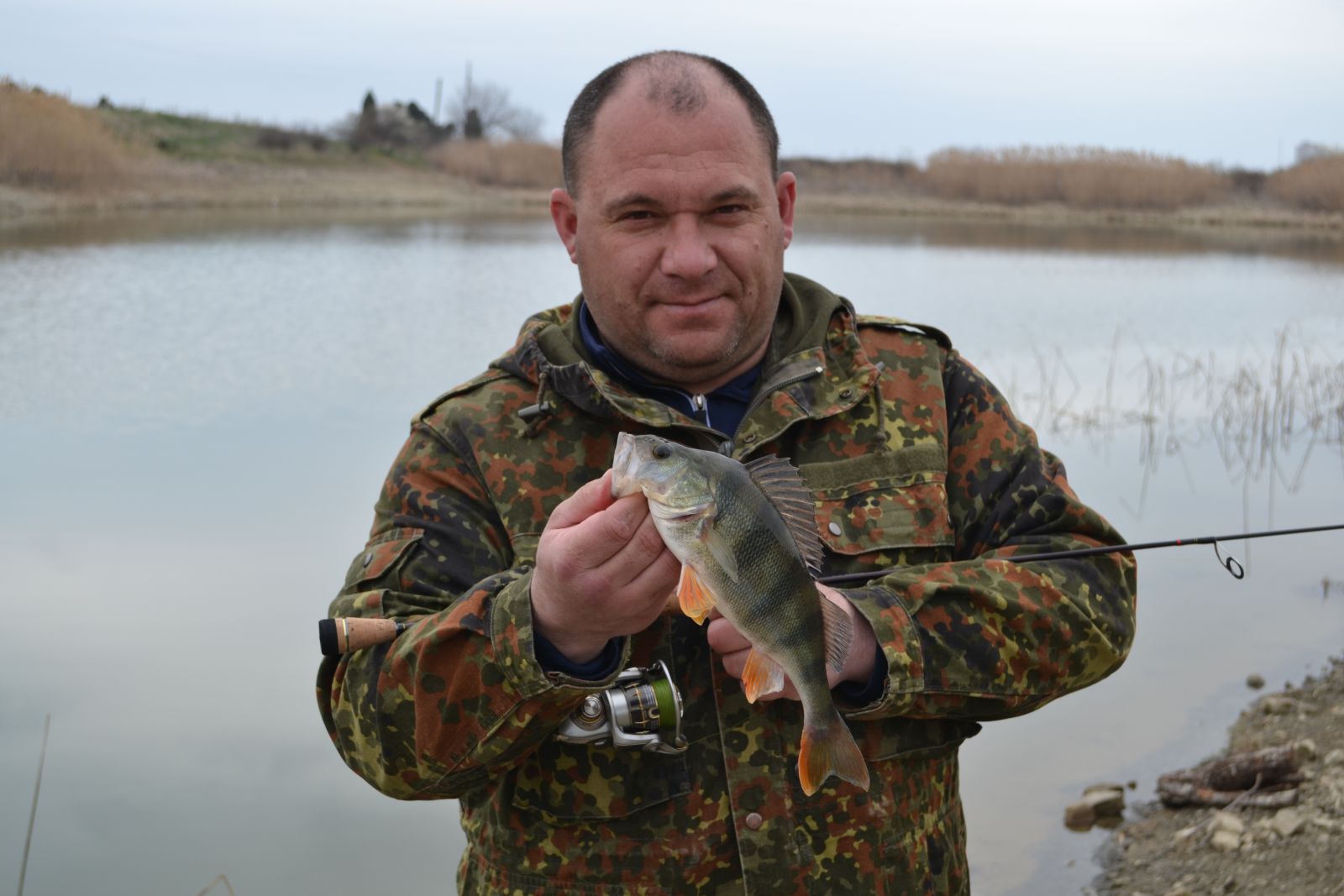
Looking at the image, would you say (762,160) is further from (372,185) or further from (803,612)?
(372,185)

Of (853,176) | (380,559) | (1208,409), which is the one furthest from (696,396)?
(853,176)

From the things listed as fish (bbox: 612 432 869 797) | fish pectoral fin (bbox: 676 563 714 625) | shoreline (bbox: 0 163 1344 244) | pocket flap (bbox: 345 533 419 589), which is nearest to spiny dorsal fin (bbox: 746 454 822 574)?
fish (bbox: 612 432 869 797)

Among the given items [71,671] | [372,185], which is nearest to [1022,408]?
[71,671]

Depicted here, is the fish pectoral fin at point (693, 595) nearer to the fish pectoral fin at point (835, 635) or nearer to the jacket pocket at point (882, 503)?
the fish pectoral fin at point (835, 635)

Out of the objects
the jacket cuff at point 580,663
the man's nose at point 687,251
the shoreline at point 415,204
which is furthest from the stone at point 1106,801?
the shoreline at point 415,204

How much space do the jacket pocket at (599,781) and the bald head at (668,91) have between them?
133 centimetres

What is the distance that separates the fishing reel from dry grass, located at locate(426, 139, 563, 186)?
37.4 meters

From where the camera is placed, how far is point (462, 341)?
1463 centimetres

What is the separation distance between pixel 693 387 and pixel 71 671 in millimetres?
5009

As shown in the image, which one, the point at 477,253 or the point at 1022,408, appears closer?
the point at 1022,408

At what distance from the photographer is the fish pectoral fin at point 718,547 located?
2.05 metres

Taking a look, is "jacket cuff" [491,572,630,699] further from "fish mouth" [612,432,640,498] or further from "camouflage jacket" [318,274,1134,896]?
"fish mouth" [612,432,640,498]

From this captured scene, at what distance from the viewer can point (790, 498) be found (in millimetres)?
2297

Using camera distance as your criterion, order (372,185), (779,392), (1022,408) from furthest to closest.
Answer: (372,185) < (1022,408) < (779,392)
